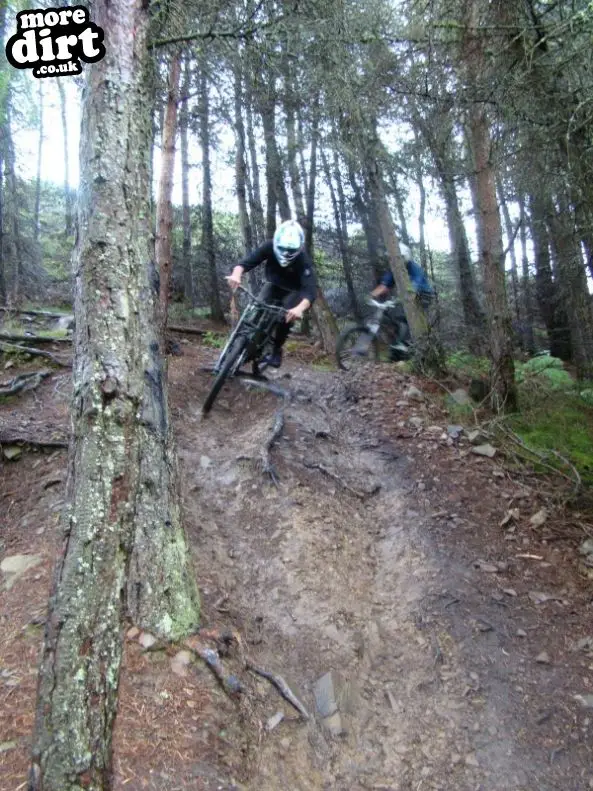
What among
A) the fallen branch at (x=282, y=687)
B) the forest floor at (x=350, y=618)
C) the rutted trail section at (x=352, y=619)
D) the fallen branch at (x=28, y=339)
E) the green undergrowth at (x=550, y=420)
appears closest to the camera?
the forest floor at (x=350, y=618)

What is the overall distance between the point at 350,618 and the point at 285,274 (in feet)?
14.7

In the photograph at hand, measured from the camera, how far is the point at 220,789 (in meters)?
2.57

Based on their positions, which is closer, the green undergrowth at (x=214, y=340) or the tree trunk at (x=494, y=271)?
the tree trunk at (x=494, y=271)

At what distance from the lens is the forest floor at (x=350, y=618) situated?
2.97 m

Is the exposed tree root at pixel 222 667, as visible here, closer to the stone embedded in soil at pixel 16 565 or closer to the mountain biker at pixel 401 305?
the stone embedded in soil at pixel 16 565

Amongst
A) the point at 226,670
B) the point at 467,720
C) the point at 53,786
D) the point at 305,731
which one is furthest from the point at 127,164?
the point at 467,720

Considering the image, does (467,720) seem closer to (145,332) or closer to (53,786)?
(53,786)

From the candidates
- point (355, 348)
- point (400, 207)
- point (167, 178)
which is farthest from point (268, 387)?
point (400, 207)

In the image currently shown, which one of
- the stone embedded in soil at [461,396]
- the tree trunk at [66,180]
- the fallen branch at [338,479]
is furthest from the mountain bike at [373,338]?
the tree trunk at [66,180]

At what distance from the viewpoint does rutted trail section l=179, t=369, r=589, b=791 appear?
3.13 meters

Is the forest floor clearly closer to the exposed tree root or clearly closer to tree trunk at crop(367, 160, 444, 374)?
the exposed tree root

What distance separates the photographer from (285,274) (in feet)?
23.4

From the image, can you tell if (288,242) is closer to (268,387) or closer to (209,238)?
(268,387)

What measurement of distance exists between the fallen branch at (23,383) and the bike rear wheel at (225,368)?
2.33 m
